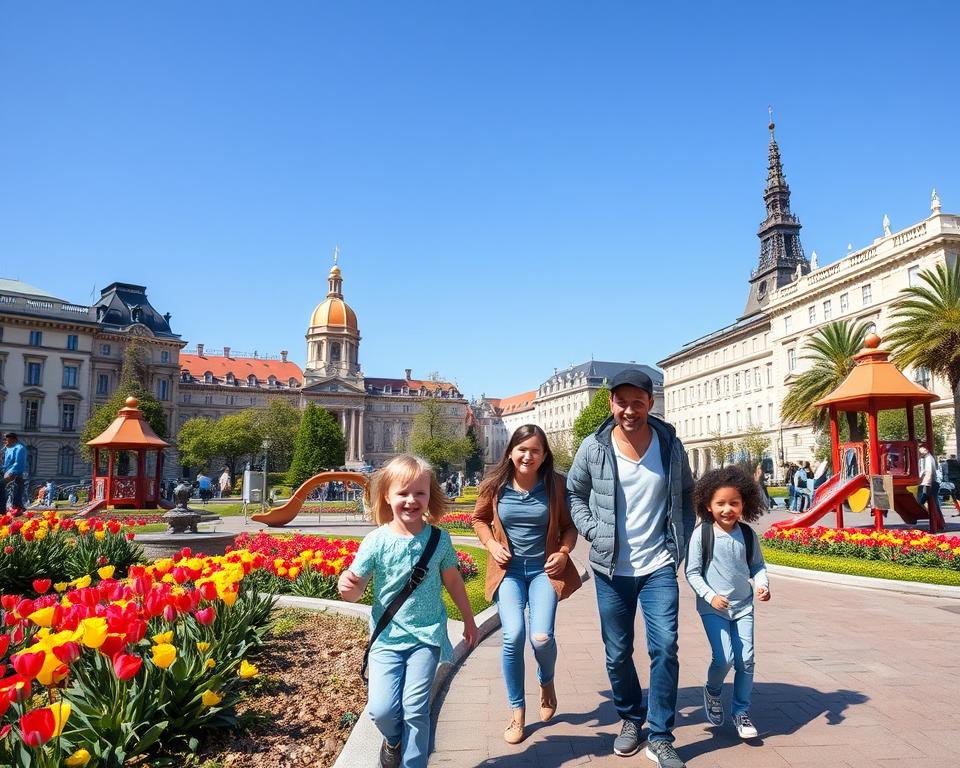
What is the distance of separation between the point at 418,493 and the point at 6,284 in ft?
238

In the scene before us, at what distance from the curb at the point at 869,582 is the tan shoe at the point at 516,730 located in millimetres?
8043

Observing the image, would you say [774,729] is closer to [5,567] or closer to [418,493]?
[418,493]

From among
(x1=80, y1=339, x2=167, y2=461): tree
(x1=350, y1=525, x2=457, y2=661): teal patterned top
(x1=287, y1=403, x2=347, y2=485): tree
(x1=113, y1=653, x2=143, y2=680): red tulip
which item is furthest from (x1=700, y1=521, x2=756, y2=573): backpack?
(x1=287, y1=403, x2=347, y2=485): tree

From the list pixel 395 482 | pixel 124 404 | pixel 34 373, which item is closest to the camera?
pixel 395 482

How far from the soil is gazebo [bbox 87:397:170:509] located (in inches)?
756

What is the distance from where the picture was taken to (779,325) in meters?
54.6

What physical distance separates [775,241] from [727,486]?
7503 cm

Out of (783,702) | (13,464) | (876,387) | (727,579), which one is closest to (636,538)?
(727,579)

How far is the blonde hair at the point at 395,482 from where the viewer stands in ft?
12.1

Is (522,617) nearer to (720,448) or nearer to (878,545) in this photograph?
(878,545)

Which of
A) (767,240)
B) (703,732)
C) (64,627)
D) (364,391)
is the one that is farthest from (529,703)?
(364,391)

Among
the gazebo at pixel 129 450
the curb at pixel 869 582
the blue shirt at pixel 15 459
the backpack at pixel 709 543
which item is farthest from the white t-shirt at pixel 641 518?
the gazebo at pixel 129 450

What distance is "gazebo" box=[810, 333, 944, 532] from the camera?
15.5 meters

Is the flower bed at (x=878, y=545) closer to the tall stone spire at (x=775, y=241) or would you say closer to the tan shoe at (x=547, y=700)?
the tan shoe at (x=547, y=700)
